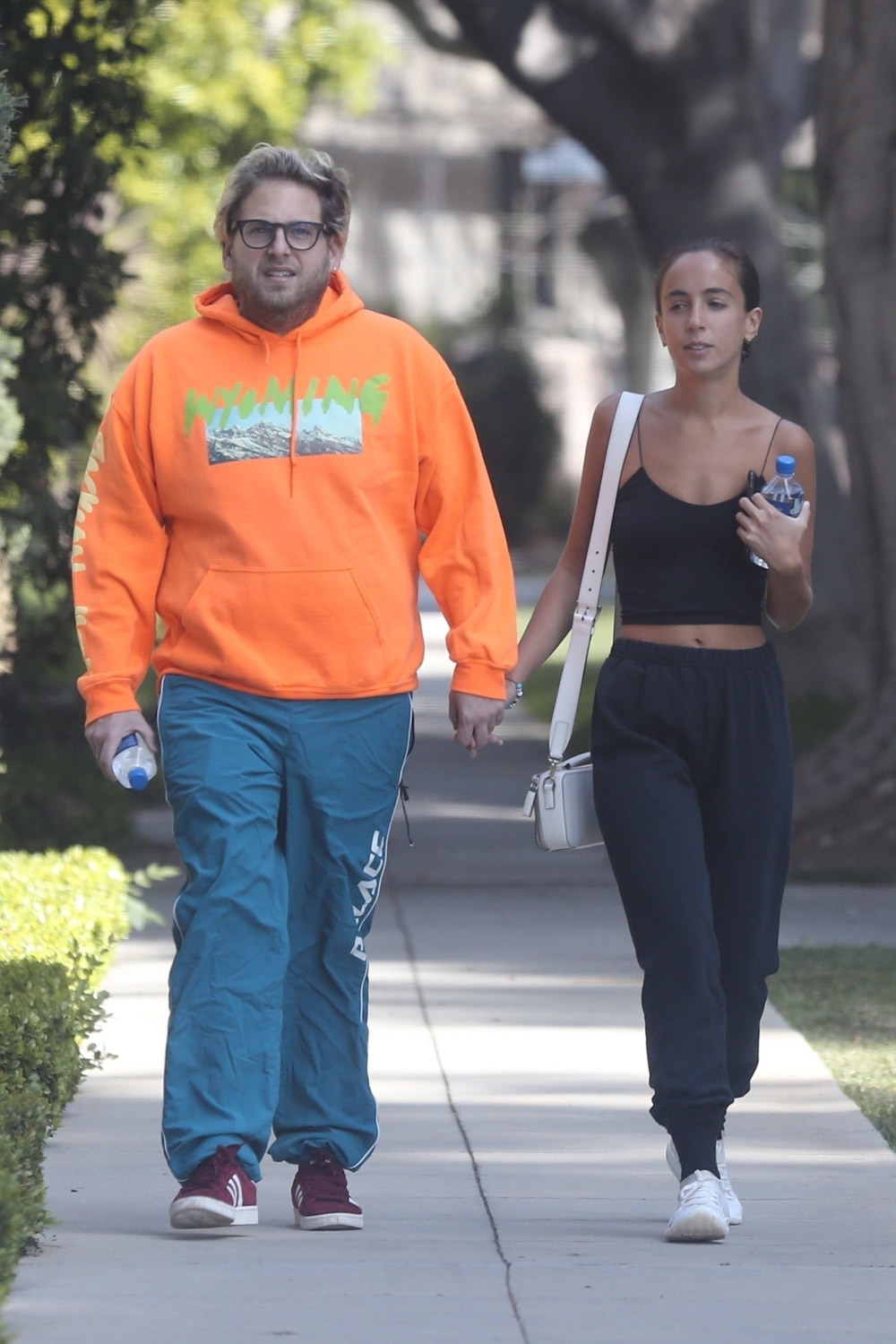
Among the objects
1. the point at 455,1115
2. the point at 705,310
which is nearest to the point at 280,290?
the point at 705,310

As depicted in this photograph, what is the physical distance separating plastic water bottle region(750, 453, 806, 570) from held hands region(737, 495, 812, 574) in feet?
0.04

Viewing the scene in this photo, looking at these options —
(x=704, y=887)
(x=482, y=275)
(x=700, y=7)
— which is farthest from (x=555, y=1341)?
(x=482, y=275)

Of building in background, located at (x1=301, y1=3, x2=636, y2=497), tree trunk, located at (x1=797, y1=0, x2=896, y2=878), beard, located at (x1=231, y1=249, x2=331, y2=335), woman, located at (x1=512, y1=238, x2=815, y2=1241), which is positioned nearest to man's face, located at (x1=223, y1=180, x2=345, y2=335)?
beard, located at (x1=231, y1=249, x2=331, y2=335)

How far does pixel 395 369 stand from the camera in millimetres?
4449

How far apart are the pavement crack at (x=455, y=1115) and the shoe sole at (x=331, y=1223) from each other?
0.27 m

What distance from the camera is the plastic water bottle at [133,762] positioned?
4.29 meters

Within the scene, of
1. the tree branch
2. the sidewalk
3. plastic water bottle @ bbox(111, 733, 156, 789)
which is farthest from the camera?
the tree branch

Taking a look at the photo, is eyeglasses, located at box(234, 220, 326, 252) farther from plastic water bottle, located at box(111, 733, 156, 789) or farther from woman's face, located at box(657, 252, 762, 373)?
plastic water bottle, located at box(111, 733, 156, 789)

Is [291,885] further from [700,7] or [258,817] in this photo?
[700,7]

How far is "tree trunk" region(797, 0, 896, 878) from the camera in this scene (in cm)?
1026

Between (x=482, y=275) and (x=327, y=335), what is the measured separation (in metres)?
43.6

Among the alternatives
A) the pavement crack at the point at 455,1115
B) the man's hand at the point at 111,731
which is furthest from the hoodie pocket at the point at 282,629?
the pavement crack at the point at 455,1115

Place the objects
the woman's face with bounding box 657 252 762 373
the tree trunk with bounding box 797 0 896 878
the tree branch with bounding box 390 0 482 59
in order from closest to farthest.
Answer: the woman's face with bounding box 657 252 762 373 → the tree trunk with bounding box 797 0 896 878 → the tree branch with bounding box 390 0 482 59

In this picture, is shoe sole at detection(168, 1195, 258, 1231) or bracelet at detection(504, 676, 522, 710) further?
bracelet at detection(504, 676, 522, 710)
